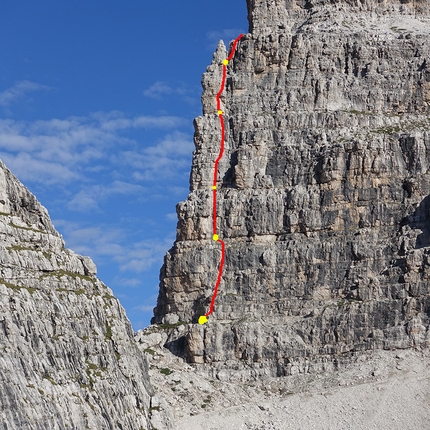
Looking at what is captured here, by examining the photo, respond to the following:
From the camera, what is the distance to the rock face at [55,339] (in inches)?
4136

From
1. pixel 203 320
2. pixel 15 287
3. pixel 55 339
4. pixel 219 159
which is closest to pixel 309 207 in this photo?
pixel 219 159

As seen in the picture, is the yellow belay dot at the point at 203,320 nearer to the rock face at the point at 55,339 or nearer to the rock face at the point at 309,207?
the rock face at the point at 309,207

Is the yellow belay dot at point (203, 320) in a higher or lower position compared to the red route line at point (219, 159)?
lower

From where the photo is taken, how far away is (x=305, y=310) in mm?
147000

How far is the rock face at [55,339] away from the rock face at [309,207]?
2161 centimetres

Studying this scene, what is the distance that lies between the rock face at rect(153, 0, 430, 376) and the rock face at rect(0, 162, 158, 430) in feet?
70.9

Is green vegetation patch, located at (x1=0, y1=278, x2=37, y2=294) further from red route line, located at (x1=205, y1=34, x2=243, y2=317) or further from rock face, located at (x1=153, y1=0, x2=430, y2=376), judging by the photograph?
red route line, located at (x1=205, y1=34, x2=243, y2=317)

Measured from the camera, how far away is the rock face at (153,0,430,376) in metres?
143

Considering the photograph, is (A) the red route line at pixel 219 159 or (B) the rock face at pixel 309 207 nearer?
(B) the rock face at pixel 309 207

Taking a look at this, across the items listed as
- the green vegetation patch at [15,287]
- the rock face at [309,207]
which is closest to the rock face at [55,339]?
the green vegetation patch at [15,287]

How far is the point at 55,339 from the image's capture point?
11225cm

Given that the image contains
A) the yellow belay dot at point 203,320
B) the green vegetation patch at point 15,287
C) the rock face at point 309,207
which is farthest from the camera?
the yellow belay dot at point 203,320

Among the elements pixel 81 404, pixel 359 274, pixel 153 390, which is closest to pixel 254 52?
pixel 359 274

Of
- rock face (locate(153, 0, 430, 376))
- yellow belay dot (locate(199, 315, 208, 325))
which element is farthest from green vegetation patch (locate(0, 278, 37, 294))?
yellow belay dot (locate(199, 315, 208, 325))
